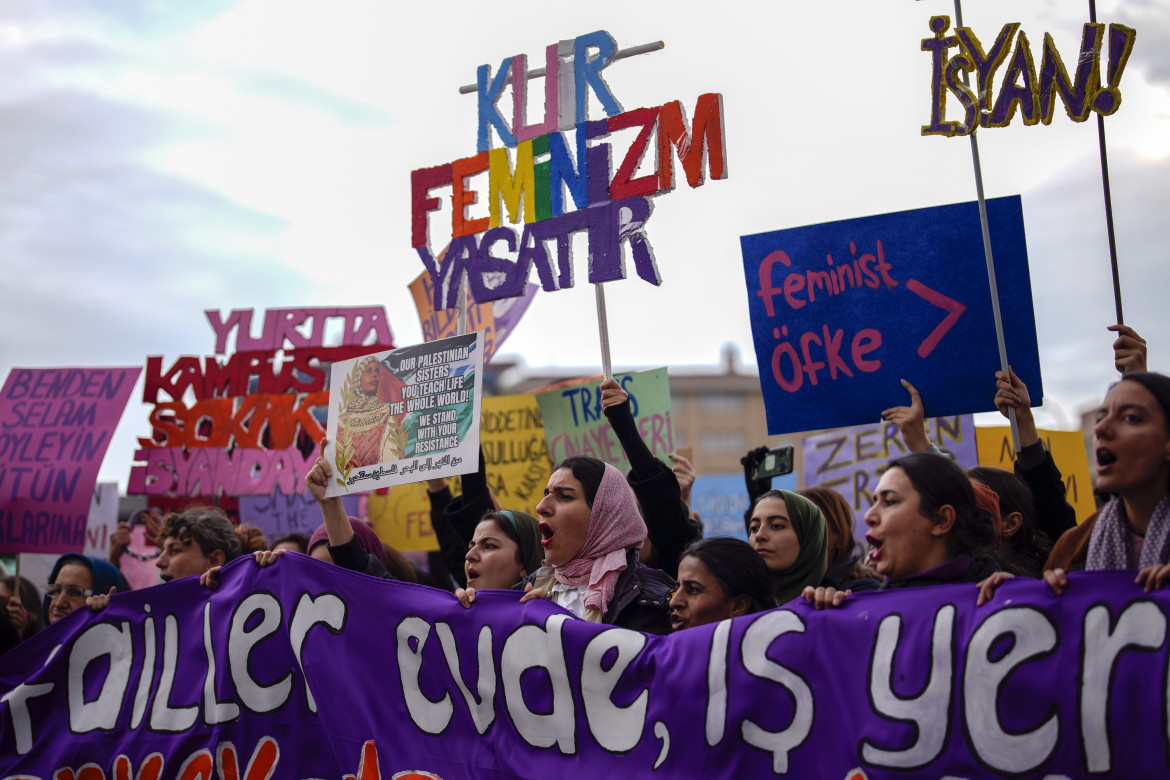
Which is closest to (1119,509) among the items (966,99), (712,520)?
(966,99)

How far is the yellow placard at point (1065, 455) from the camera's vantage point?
6.20m

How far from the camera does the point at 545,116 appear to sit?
4699mm

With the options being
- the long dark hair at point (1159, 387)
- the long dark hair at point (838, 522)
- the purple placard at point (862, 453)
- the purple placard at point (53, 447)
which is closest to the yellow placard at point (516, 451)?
the purple placard at point (862, 453)

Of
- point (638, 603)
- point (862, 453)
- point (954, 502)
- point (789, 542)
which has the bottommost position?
point (638, 603)

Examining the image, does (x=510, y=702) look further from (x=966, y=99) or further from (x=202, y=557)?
(x=966, y=99)

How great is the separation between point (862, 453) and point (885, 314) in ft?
9.80

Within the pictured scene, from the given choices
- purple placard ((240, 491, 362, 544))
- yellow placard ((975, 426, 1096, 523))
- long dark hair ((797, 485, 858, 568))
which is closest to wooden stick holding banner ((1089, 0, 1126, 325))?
long dark hair ((797, 485, 858, 568))

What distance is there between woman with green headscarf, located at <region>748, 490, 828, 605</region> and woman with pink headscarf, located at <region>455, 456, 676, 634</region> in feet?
1.16

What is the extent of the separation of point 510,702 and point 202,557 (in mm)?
1796

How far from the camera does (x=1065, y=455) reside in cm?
634

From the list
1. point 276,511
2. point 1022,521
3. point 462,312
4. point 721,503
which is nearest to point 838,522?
point 1022,521

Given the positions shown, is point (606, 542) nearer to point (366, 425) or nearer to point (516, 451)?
point (366, 425)

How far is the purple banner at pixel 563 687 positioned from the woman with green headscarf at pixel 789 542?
2.58ft

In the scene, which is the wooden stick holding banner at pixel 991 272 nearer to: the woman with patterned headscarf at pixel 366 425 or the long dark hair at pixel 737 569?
the long dark hair at pixel 737 569
